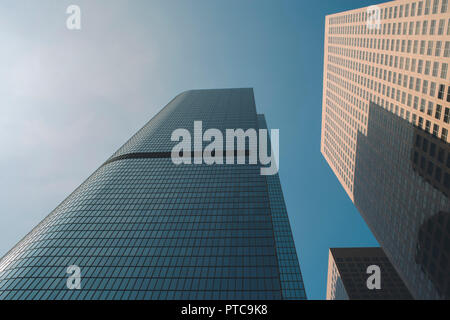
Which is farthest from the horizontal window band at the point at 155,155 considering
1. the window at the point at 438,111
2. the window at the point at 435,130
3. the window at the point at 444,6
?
the window at the point at 444,6

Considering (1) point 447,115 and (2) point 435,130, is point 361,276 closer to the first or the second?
(2) point 435,130

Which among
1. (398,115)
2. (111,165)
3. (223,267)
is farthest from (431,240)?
(111,165)

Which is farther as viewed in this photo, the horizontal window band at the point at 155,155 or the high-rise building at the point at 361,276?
the high-rise building at the point at 361,276

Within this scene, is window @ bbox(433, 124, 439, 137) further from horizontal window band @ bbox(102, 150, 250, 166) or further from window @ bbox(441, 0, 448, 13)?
horizontal window band @ bbox(102, 150, 250, 166)

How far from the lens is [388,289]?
384ft

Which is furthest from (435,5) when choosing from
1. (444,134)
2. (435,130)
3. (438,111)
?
(444,134)

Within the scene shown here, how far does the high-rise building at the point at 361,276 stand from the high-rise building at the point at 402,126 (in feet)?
112

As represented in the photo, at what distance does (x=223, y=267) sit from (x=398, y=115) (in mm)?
66362

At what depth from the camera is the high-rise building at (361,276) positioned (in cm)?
11344
